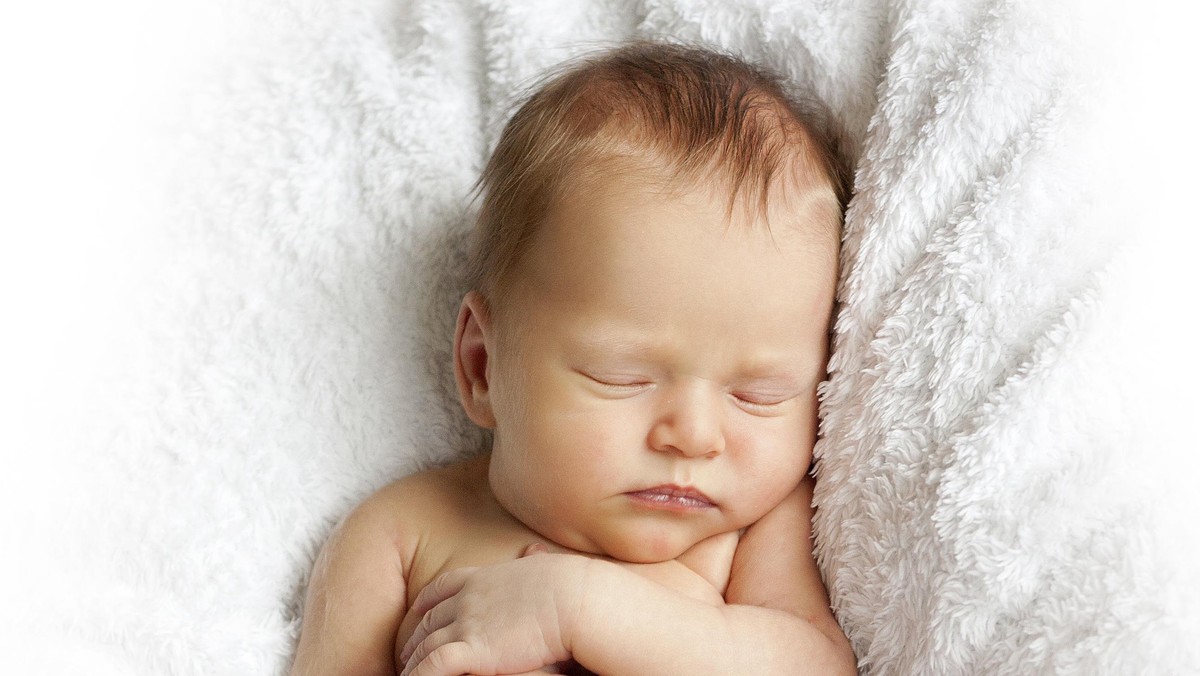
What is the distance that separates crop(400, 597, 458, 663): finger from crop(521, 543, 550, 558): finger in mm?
121

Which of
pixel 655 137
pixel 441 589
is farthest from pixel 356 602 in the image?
pixel 655 137

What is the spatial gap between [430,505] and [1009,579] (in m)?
0.73

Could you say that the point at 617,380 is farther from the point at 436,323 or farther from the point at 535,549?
the point at 436,323

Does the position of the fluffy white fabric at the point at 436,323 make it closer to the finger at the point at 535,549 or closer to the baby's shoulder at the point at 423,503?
the baby's shoulder at the point at 423,503

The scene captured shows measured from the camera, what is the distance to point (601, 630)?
122cm

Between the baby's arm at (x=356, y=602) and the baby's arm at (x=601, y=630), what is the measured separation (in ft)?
0.32

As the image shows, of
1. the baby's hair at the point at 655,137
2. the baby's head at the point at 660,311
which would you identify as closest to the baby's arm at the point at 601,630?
the baby's head at the point at 660,311

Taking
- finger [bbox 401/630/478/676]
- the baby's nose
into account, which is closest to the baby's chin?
the baby's nose

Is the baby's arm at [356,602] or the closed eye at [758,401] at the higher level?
the closed eye at [758,401]

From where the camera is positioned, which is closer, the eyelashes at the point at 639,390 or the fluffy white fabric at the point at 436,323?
the fluffy white fabric at the point at 436,323

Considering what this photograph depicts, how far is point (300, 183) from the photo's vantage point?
163cm

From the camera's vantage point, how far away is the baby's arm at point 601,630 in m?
1.22

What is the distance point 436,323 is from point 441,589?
44 centimetres

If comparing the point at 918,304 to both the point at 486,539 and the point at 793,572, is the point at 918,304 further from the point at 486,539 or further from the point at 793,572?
the point at 486,539
